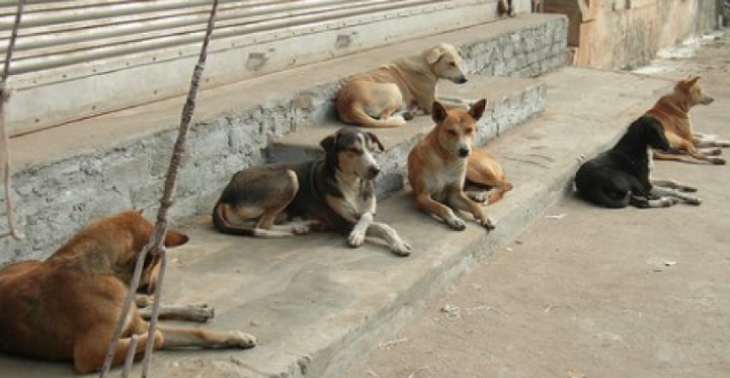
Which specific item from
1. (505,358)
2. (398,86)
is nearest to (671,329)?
(505,358)

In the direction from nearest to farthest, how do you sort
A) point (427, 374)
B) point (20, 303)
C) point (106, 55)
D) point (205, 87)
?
point (20, 303) → point (427, 374) → point (106, 55) → point (205, 87)

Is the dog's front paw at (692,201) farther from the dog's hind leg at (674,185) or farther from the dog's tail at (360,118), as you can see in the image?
the dog's tail at (360,118)

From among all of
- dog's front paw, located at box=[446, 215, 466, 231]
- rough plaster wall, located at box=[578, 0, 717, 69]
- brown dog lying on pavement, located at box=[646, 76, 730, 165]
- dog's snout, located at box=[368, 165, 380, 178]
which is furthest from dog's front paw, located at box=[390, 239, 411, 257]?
rough plaster wall, located at box=[578, 0, 717, 69]

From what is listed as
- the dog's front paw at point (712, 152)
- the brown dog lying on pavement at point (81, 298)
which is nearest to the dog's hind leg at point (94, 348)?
the brown dog lying on pavement at point (81, 298)

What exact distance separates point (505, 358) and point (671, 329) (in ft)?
3.51

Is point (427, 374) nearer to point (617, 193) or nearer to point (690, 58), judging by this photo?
point (617, 193)

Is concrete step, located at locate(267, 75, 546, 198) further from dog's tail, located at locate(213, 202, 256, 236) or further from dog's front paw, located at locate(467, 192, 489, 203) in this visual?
dog's tail, located at locate(213, 202, 256, 236)

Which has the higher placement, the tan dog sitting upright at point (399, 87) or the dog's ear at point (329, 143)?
the dog's ear at point (329, 143)

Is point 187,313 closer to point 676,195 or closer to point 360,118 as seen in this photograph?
point 360,118

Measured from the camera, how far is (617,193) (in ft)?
24.1

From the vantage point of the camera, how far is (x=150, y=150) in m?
5.53

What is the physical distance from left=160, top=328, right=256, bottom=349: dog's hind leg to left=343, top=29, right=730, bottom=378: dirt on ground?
2.26 ft

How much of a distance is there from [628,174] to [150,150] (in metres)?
3.97

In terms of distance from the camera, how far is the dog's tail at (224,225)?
18.6 feet
